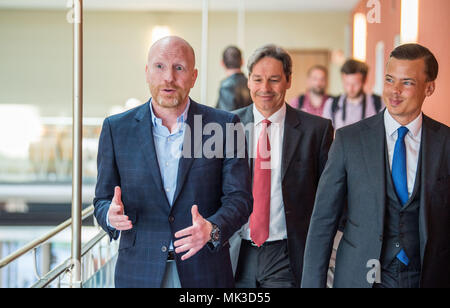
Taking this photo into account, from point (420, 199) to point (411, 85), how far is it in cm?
26

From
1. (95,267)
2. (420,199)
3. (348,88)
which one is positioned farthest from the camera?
(95,267)

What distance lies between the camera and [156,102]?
1.40 metres

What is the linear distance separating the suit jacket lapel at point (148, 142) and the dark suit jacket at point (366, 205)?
383 millimetres

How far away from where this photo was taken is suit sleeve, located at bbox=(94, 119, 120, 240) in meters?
1.40

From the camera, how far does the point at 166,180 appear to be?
139cm

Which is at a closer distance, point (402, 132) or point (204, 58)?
point (402, 132)

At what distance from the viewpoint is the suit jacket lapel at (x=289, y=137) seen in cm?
157

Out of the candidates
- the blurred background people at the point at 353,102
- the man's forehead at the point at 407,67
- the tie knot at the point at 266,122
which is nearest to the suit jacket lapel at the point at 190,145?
the tie knot at the point at 266,122

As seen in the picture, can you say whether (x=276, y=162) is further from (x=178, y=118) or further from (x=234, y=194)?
(x=178, y=118)

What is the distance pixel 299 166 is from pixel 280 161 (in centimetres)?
5

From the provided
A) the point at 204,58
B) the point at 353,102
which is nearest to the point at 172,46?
the point at 204,58

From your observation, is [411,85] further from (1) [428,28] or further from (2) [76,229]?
(2) [76,229]

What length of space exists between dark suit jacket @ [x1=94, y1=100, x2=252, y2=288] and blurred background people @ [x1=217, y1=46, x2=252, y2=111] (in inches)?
11.0
